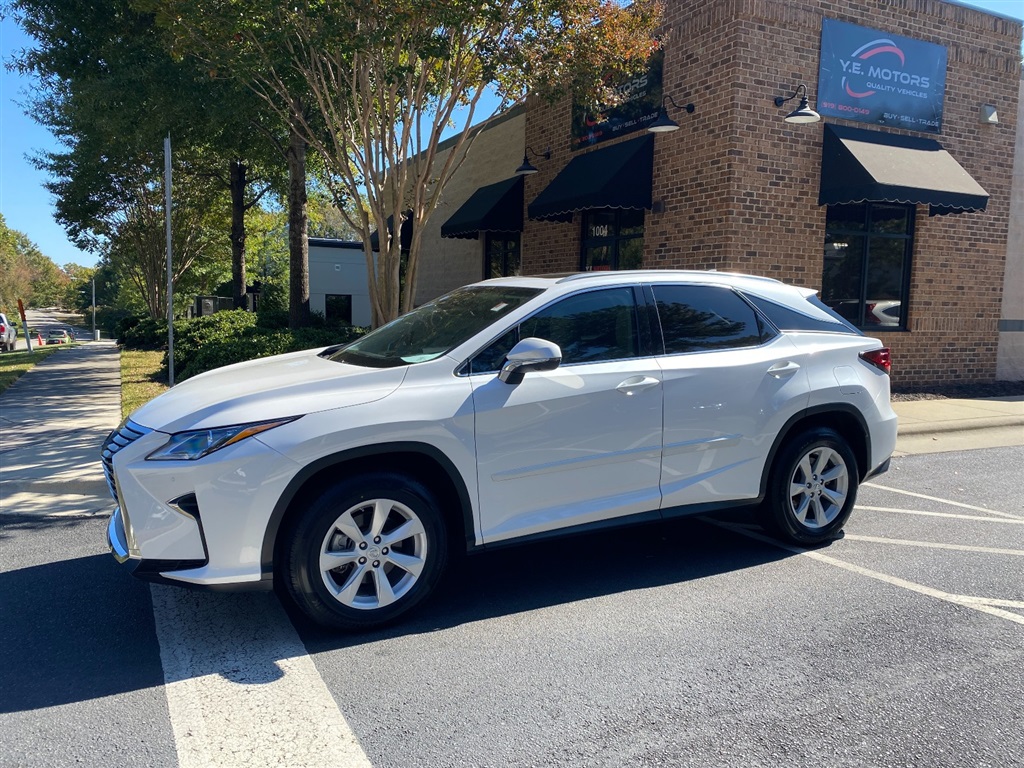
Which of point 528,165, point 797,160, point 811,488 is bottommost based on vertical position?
point 811,488

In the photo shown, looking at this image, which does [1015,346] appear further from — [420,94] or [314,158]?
[314,158]

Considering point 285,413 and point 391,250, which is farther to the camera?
point 391,250

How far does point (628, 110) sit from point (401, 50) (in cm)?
476

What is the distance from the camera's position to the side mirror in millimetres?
3904

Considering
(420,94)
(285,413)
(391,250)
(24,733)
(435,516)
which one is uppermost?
(420,94)

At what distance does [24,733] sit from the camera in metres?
2.95

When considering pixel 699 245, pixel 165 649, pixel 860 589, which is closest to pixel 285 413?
pixel 165 649

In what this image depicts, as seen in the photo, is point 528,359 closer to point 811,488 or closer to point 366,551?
point 366,551

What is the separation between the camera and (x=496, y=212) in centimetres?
1563

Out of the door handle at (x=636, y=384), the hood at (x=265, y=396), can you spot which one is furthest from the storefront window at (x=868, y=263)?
the hood at (x=265, y=396)

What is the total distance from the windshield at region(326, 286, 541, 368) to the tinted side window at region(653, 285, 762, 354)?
2.79 feet

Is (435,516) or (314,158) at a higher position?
(314,158)

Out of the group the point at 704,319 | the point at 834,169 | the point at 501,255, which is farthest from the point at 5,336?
the point at 704,319

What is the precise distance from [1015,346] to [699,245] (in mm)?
6775
